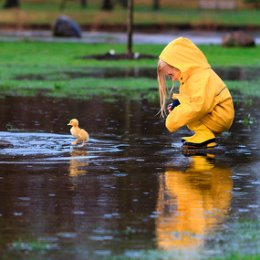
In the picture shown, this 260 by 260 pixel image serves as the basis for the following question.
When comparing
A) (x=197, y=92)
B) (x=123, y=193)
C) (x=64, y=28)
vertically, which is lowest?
(x=64, y=28)

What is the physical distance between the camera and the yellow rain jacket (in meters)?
12.8

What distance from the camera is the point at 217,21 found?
184ft

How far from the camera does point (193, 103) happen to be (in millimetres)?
12781

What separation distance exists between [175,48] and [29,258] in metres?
6.04

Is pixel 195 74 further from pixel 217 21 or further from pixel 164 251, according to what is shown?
pixel 217 21

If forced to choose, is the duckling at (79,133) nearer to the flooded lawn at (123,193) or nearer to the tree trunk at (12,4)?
the flooded lawn at (123,193)

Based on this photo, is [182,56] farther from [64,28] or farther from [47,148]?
[64,28]

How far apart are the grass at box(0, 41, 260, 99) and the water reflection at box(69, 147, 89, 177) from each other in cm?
703

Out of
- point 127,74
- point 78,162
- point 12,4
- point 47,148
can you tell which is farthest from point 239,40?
point 12,4

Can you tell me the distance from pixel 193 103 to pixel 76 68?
1466 cm

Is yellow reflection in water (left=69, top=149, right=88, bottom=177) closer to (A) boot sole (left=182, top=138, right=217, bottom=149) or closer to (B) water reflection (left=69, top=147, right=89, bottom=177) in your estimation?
(B) water reflection (left=69, top=147, right=89, bottom=177)

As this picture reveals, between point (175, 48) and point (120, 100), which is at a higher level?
point (175, 48)

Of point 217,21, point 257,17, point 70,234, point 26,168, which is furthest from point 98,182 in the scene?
point 257,17

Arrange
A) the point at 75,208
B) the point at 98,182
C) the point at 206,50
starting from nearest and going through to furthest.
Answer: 1. the point at 75,208
2. the point at 98,182
3. the point at 206,50
